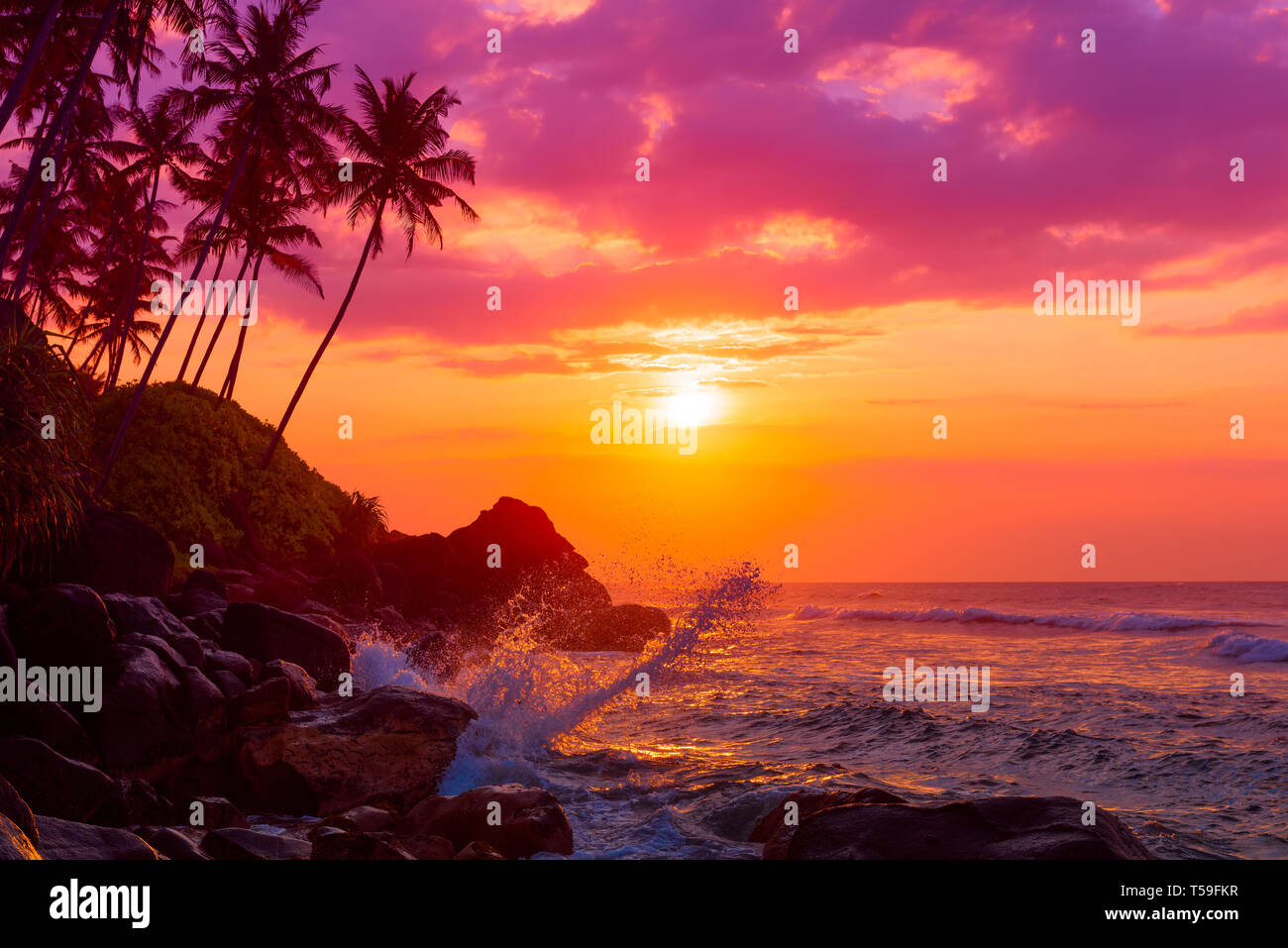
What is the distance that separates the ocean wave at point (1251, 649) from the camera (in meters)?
27.4

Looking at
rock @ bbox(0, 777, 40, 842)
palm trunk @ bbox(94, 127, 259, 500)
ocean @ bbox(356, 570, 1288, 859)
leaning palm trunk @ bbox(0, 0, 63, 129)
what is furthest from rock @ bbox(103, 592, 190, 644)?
palm trunk @ bbox(94, 127, 259, 500)

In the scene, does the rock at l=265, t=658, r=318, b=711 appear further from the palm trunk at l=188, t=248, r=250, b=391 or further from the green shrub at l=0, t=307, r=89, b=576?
the palm trunk at l=188, t=248, r=250, b=391

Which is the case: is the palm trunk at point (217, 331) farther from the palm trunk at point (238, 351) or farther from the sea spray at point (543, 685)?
the sea spray at point (543, 685)

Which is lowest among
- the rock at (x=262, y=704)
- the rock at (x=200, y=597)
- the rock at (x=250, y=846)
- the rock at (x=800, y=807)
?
the rock at (x=800, y=807)

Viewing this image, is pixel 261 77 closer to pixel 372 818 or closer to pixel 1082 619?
pixel 372 818

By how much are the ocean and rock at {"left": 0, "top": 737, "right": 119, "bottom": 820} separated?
160 inches

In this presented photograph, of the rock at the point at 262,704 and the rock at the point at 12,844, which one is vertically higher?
the rock at the point at 12,844

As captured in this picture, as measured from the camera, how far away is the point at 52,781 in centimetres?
910

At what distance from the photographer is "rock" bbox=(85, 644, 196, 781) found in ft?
35.7

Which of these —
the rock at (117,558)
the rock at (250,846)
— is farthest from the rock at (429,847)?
the rock at (117,558)

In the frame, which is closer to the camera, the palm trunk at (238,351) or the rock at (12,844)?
the rock at (12,844)

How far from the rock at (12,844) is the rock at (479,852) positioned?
11.6ft

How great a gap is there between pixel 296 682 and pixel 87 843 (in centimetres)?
729

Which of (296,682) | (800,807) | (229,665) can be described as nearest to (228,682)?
(229,665)
